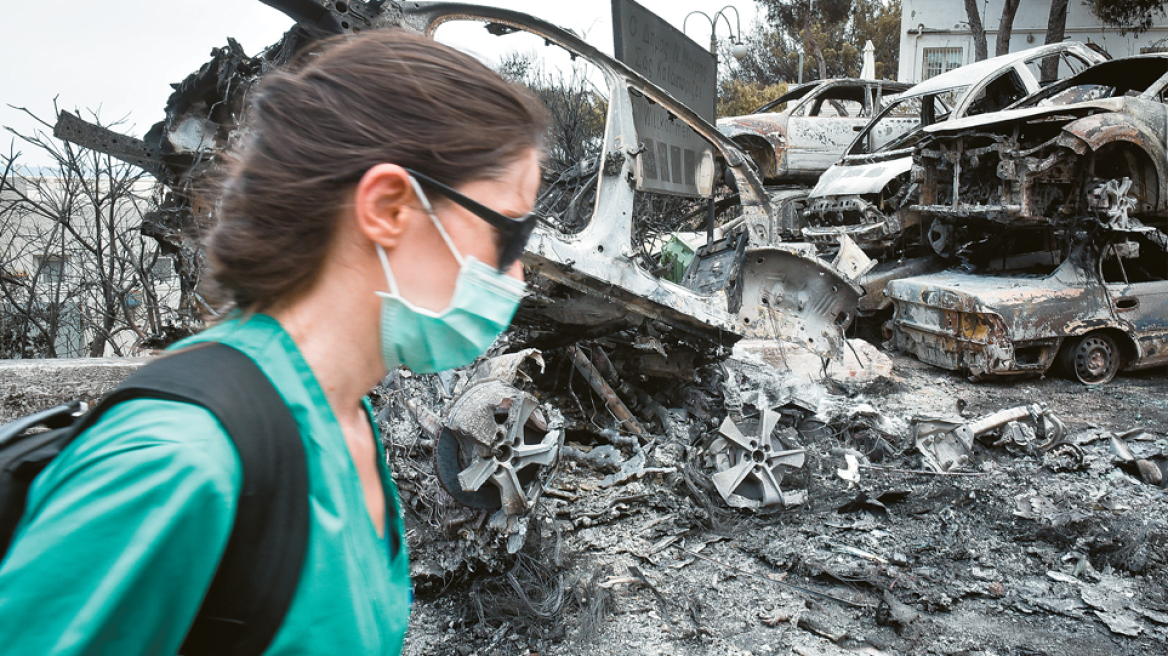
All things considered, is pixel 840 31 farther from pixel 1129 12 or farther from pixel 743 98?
pixel 1129 12

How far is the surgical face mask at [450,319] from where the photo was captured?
0.97 meters

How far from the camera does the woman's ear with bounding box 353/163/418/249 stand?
2.91 ft

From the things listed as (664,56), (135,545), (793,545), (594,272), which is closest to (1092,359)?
(793,545)

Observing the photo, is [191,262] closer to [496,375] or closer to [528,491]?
[496,375]

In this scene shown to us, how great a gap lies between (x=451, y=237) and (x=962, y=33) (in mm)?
28225

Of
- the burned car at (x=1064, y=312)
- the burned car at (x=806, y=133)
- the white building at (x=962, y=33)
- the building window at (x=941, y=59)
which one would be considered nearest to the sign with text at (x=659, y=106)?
the burned car at (x=1064, y=312)

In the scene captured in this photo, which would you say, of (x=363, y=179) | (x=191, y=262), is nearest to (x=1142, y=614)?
(x=363, y=179)

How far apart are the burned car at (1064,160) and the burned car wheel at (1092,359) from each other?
130 cm

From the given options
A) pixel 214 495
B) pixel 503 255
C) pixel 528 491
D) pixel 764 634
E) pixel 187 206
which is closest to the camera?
pixel 214 495

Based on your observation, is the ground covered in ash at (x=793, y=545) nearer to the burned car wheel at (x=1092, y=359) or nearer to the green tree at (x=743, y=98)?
the burned car wheel at (x=1092, y=359)

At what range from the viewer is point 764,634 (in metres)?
3.24

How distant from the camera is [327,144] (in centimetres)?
88

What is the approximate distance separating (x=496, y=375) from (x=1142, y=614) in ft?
11.2

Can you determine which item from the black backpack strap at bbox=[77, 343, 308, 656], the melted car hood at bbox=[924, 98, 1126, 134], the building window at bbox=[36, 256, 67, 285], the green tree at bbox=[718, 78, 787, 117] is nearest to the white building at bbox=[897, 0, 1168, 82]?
the green tree at bbox=[718, 78, 787, 117]
